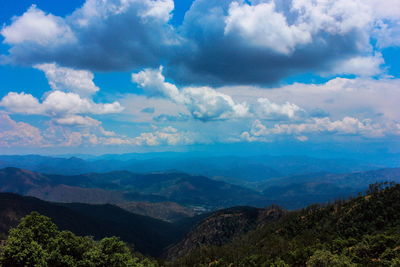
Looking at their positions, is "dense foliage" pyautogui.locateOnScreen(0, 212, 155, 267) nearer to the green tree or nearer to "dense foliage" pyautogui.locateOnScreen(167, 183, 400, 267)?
the green tree

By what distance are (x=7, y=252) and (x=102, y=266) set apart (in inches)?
766

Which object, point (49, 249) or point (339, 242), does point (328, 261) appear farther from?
point (49, 249)

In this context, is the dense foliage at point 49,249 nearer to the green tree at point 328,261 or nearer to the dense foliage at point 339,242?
the green tree at point 328,261

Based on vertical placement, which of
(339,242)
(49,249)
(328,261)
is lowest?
(339,242)

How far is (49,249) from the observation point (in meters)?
57.1

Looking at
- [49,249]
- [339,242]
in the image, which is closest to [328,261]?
[339,242]

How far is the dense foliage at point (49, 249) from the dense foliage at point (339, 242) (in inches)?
2445

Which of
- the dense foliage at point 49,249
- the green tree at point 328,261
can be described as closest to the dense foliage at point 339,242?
the green tree at point 328,261

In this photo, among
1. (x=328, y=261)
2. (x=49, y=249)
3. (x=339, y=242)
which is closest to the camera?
(x=49, y=249)

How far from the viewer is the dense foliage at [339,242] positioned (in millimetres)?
89250

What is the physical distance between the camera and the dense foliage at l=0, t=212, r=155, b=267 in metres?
48.8

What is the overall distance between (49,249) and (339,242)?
119 m

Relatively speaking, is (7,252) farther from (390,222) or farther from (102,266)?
(390,222)

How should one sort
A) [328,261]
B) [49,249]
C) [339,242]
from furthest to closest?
[339,242], [328,261], [49,249]
